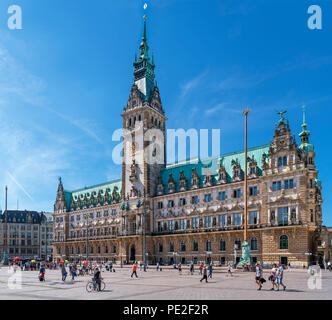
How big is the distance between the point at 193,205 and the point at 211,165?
10.1 m

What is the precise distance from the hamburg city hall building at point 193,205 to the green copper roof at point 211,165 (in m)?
0.28

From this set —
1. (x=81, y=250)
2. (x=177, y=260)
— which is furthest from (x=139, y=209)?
(x=81, y=250)

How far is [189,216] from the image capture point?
80500 millimetres

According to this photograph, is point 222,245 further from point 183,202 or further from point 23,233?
point 23,233

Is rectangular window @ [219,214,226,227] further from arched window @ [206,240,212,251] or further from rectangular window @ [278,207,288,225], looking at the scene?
rectangular window @ [278,207,288,225]

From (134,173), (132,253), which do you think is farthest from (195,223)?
(134,173)

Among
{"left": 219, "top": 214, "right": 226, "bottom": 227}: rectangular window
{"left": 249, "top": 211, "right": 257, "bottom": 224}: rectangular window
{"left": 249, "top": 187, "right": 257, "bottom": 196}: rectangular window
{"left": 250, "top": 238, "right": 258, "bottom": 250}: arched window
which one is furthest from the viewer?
{"left": 219, "top": 214, "right": 226, "bottom": 227}: rectangular window

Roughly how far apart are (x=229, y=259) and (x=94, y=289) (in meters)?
47.5

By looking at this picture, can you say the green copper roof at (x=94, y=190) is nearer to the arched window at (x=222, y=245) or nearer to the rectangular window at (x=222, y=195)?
the rectangular window at (x=222, y=195)

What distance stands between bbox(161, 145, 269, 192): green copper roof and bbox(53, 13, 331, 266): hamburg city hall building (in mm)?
276

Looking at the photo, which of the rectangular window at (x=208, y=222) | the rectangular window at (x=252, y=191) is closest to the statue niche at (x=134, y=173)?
the rectangular window at (x=208, y=222)

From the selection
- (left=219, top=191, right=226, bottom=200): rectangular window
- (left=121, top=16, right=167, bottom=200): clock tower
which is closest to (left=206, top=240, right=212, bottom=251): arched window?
(left=219, top=191, right=226, bottom=200): rectangular window

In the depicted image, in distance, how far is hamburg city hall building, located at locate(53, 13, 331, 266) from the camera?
63031 millimetres

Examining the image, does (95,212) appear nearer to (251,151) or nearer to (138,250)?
(138,250)
